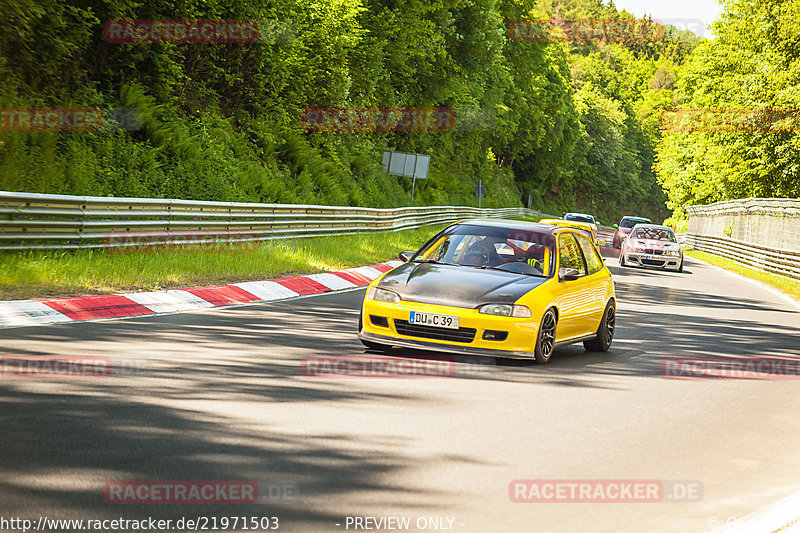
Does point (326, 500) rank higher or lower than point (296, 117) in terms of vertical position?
lower

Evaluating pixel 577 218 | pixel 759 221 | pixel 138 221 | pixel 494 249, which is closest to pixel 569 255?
pixel 494 249

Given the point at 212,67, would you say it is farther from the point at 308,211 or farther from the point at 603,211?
the point at 603,211

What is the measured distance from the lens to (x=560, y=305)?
10.1m

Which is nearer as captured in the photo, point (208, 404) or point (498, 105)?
point (208, 404)

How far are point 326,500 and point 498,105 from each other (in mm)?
62438

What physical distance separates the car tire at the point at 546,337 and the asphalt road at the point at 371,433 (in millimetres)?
153

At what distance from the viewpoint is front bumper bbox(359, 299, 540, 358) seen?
9312 mm

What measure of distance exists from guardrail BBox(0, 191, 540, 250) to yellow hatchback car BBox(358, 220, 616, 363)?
5421mm

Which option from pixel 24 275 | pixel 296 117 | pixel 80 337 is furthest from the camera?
pixel 296 117

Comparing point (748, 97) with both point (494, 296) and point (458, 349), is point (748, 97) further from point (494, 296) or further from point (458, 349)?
point (458, 349)

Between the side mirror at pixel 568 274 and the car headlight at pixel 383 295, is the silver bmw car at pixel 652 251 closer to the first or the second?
the side mirror at pixel 568 274

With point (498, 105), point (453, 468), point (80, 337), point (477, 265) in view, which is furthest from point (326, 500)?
point (498, 105)

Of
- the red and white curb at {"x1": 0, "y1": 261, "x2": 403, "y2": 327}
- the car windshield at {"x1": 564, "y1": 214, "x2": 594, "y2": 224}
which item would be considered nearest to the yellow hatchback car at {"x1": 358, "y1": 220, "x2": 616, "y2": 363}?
the red and white curb at {"x1": 0, "y1": 261, "x2": 403, "y2": 327}

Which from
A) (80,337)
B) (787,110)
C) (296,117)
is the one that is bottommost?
(80,337)
